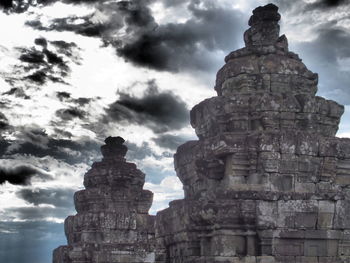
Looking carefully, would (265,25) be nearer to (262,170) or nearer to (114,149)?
(262,170)

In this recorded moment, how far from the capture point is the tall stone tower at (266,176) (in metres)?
10.7

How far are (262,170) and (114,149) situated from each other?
14873mm

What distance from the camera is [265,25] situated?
1272cm

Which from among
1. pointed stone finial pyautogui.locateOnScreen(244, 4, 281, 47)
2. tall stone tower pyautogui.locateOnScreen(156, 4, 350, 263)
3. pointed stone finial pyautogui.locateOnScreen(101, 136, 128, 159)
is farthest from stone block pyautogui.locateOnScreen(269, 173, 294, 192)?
pointed stone finial pyautogui.locateOnScreen(101, 136, 128, 159)

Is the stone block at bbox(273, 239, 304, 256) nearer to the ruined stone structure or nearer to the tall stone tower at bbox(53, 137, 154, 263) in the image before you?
the ruined stone structure

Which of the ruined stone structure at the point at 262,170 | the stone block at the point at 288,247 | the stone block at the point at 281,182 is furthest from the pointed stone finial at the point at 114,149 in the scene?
the stone block at the point at 288,247

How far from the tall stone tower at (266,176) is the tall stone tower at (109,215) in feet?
33.6

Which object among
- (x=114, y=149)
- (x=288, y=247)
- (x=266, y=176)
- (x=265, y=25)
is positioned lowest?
(x=288, y=247)

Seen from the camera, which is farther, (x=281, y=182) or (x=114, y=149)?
(x=114, y=149)

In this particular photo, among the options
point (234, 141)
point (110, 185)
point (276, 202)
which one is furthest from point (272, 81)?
point (110, 185)

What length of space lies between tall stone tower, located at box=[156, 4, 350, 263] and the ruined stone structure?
0.02 metres

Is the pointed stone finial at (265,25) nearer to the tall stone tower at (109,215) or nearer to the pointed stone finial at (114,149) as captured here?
the tall stone tower at (109,215)

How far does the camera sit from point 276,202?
10.8m

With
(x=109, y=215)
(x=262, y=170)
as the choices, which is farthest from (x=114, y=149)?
(x=262, y=170)
